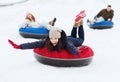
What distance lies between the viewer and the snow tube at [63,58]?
6414 millimetres

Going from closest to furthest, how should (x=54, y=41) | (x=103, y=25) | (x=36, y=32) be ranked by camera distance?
(x=54, y=41) < (x=36, y=32) < (x=103, y=25)

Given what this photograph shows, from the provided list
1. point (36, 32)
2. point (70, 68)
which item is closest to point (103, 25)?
point (36, 32)

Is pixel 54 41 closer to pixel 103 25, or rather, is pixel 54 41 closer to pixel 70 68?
pixel 70 68

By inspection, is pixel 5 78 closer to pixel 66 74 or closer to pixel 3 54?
pixel 66 74

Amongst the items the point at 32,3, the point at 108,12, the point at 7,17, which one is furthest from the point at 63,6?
the point at 108,12

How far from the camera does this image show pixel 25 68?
6.22 meters

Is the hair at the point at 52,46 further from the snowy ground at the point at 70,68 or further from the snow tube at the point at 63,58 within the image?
the snowy ground at the point at 70,68

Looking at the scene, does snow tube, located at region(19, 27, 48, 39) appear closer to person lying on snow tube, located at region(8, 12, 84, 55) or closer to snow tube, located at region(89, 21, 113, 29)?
snow tube, located at region(89, 21, 113, 29)

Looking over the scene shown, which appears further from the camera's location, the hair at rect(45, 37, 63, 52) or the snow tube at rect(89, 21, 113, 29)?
the snow tube at rect(89, 21, 113, 29)

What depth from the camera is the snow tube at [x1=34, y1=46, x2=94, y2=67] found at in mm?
6414

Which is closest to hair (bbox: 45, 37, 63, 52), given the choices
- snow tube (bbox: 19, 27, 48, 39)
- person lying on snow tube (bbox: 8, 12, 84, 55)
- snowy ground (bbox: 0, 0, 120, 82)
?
person lying on snow tube (bbox: 8, 12, 84, 55)

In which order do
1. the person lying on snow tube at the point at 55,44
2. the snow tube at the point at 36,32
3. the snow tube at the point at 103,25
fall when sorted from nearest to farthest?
the person lying on snow tube at the point at 55,44, the snow tube at the point at 36,32, the snow tube at the point at 103,25

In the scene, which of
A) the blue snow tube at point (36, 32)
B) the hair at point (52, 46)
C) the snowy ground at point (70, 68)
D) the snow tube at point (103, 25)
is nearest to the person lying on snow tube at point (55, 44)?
the hair at point (52, 46)

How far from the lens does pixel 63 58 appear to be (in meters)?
6.41
